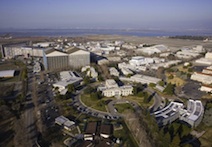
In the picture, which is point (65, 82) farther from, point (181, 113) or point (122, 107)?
point (181, 113)

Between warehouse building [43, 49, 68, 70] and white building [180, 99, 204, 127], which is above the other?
warehouse building [43, 49, 68, 70]

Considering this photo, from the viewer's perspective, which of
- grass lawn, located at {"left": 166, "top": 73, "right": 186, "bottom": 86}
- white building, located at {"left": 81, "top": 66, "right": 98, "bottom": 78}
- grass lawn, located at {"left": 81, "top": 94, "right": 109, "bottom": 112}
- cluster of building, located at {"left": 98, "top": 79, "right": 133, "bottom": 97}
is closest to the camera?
grass lawn, located at {"left": 81, "top": 94, "right": 109, "bottom": 112}

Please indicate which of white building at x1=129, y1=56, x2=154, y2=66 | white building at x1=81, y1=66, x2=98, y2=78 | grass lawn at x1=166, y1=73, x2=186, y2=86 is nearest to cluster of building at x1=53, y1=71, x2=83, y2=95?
white building at x1=81, y1=66, x2=98, y2=78

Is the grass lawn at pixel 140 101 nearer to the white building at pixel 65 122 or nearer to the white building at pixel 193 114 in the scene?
the white building at pixel 193 114

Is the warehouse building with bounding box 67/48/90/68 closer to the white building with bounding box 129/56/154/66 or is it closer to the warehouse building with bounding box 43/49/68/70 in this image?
the warehouse building with bounding box 43/49/68/70

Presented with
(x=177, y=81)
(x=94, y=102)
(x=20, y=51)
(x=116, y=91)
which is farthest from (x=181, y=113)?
(x=20, y=51)

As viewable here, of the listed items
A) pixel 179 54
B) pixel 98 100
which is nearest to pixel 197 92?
pixel 98 100

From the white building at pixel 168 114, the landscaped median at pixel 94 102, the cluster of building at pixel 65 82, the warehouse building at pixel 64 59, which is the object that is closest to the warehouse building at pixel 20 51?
the warehouse building at pixel 64 59
